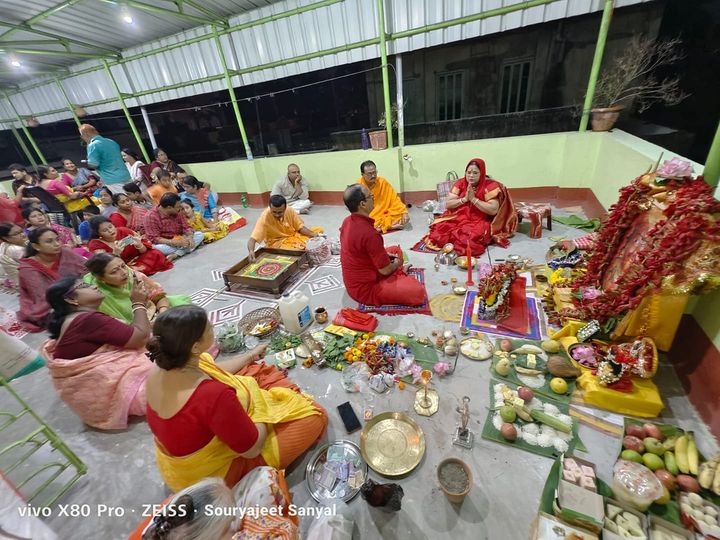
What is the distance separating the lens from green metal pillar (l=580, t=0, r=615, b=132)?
4.02m

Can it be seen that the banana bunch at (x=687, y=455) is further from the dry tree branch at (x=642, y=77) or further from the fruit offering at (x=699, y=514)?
the dry tree branch at (x=642, y=77)

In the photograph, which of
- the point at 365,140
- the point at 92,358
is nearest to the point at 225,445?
the point at 92,358

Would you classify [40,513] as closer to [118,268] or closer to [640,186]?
[118,268]

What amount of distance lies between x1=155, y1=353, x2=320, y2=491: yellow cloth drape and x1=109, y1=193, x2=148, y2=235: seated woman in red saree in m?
4.36

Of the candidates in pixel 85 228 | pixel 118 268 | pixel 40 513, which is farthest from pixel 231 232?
pixel 40 513

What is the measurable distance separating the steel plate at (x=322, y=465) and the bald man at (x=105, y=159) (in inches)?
320

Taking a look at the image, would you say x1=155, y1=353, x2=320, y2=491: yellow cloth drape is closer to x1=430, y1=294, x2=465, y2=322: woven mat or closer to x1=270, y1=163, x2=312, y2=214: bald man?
x1=430, y1=294, x2=465, y2=322: woven mat

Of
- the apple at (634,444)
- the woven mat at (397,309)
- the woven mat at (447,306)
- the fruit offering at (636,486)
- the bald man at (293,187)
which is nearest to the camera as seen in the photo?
the fruit offering at (636,486)

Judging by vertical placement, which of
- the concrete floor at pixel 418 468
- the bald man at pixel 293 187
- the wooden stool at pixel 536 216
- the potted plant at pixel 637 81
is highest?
the potted plant at pixel 637 81

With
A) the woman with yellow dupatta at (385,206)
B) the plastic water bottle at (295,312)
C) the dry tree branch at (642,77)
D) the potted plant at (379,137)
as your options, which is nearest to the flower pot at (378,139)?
the potted plant at (379,137)

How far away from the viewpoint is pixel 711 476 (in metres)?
1.49

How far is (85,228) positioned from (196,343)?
519 cm

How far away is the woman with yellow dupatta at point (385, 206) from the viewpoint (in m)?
5.21

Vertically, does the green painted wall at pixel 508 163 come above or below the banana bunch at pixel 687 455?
above
